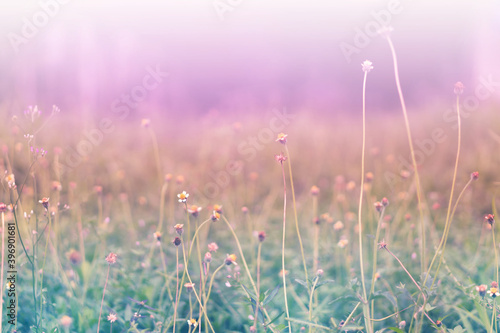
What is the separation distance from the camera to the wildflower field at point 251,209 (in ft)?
3.57

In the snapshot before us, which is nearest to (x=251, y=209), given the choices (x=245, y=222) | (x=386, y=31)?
(x=245, y=222)

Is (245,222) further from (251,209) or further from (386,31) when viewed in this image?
(386,31)

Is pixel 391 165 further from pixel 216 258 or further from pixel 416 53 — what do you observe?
pixel 216 258

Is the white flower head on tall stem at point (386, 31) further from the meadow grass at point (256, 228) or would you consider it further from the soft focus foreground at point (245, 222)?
the soft focus foreground at point (245, 222)

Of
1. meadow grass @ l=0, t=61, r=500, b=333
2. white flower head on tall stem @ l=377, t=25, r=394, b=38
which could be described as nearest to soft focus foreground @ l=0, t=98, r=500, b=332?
meadow grass @ l=0, t=61, r=500, b=333

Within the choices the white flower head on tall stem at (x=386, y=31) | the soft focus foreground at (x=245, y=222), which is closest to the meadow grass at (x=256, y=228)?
the soft focus foreground at (x=245, y=222)

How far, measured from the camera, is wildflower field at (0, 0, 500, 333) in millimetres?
1087

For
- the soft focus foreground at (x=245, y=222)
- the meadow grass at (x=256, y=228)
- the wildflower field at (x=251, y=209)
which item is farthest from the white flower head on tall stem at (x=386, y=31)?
the soft focus foreground at (x=245, y=222)

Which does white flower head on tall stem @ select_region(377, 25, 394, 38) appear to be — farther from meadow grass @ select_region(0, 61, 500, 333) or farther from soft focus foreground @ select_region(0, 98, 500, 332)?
soft focus foreground @ select_region(0, 98, 500, 332)

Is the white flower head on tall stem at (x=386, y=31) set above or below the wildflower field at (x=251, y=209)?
above

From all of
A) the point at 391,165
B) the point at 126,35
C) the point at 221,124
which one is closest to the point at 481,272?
the point at 391,165

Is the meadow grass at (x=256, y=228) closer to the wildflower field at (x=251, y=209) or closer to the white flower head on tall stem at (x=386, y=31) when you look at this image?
the wildflower field at (x=251, y=209)

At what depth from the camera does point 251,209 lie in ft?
6.98

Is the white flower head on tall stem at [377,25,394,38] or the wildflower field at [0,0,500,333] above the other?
the white flower head on tall stem at [377,25,394,38]
